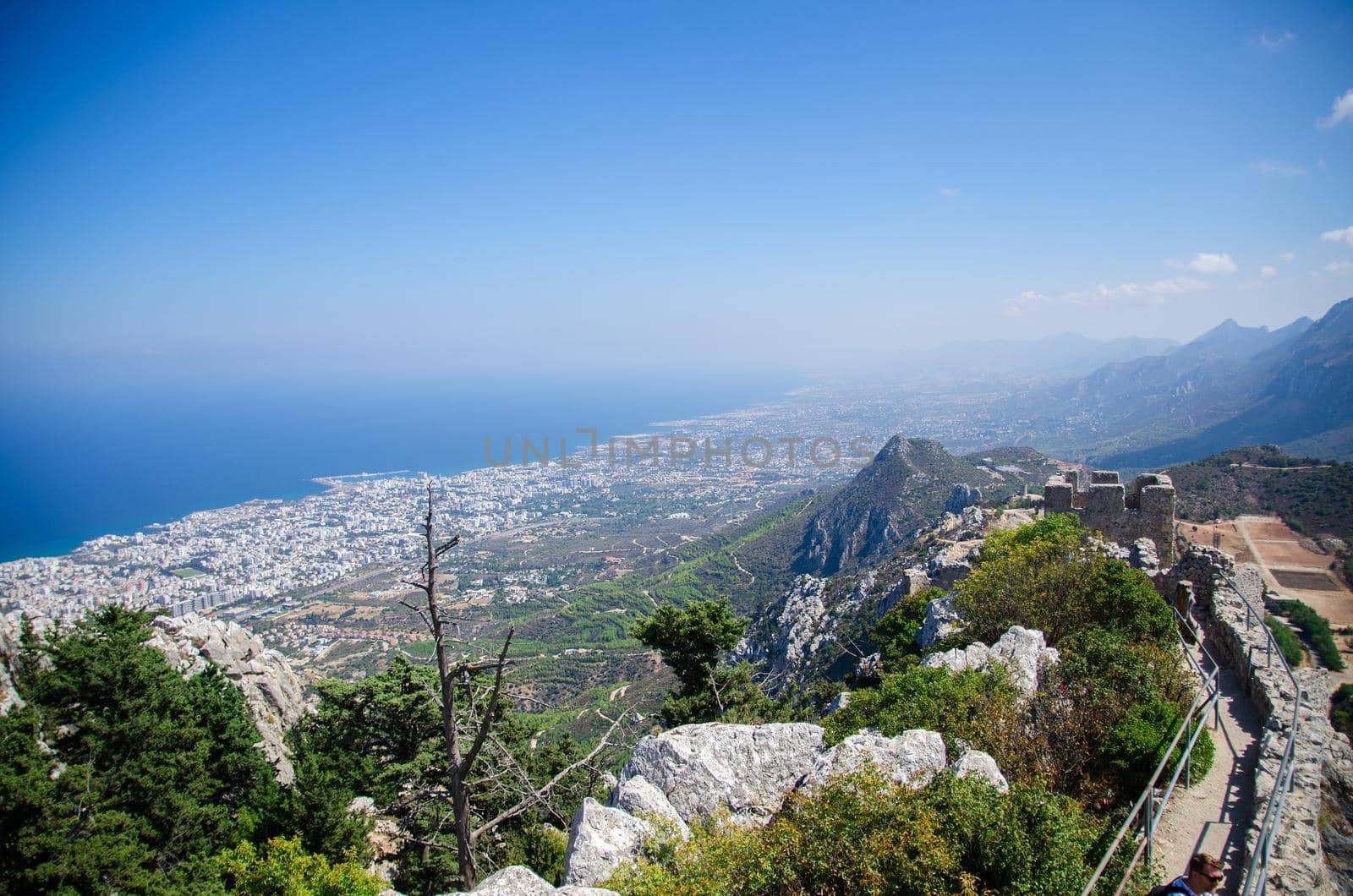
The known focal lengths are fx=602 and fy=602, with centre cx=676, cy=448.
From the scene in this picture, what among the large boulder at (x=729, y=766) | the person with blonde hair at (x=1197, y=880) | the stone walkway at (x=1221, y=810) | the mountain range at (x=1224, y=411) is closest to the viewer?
the person with blonde hair at (x=1197, y=880)

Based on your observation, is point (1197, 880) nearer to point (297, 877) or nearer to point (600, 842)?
point (600, 842)

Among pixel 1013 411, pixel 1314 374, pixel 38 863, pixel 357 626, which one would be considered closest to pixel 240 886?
pixel 38 863

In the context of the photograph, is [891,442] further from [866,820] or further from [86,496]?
[86,496]

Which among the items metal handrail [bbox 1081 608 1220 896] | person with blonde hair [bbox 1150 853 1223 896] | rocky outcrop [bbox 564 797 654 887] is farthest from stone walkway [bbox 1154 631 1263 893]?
rocky outcrop [bbox 564 797 654 887]

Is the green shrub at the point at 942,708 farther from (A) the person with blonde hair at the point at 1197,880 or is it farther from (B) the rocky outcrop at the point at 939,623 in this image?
(B) the rocky outcrop at the point at 939,623

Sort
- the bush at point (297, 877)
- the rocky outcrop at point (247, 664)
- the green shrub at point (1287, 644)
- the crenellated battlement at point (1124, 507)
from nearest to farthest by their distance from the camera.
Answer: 1. the bush at point (297, 877)
2. the green shrub at point (1287, 644)
3. the crenellated battlement at point (1124, 507)
4. the rocky outcrop at point (247, 664)

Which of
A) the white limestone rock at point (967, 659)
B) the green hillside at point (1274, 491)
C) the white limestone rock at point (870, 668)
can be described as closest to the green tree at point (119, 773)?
the white limestone rock at point (967, 659)
